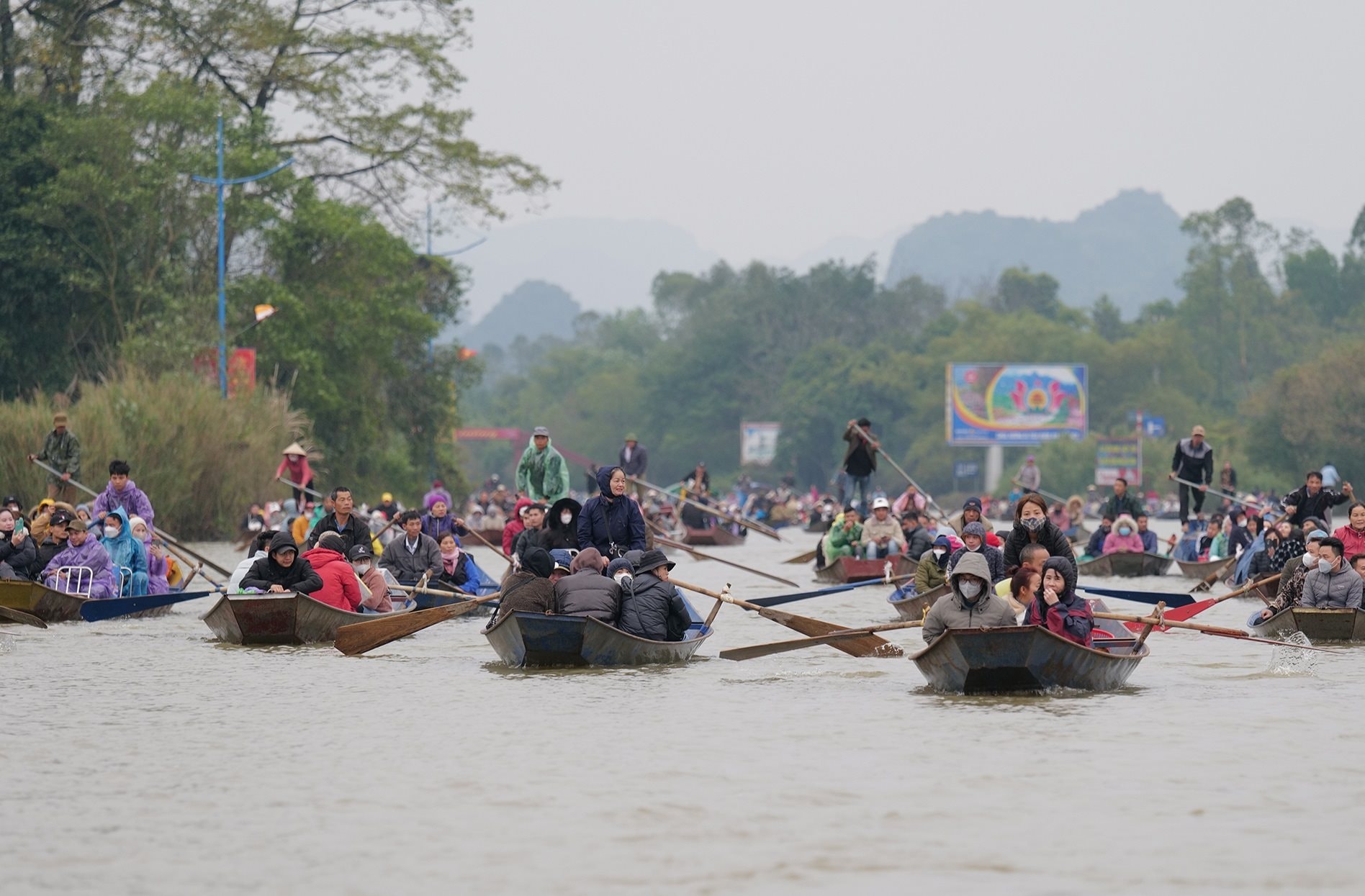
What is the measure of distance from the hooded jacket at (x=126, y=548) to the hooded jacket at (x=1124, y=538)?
46.7 feet

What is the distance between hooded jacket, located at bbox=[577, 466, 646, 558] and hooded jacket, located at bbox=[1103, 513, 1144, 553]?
12964 mm

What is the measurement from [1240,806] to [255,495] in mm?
31419

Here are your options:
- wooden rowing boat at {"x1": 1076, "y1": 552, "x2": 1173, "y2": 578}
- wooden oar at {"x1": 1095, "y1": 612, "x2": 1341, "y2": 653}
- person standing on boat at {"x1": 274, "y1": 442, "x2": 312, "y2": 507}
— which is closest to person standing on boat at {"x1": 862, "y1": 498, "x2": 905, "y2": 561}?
wooden rowing boat at {"x1": 1076, "y1": 552, "x2": 1173, "y2": 578}

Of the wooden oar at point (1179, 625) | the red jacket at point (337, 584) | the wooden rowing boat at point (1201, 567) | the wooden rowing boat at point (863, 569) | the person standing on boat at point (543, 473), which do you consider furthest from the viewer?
the wooden rowing boat at point (1201, 567)

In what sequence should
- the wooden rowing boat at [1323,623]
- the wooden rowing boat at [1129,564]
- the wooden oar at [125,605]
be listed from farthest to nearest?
the wooden rowing boat at [1129,564] < the wooden oar at [125,605] < the wooden rowing boat at [1323,623]

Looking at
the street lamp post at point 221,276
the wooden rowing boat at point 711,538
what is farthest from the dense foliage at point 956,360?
the street lamp post at point 221,276

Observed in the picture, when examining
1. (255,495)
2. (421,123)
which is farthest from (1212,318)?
(255,495)

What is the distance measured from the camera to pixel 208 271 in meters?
47.1

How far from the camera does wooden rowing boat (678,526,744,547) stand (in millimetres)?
43344

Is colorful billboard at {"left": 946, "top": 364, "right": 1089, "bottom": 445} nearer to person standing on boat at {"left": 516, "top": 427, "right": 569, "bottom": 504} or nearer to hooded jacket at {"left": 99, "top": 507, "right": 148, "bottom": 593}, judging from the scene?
person standing on boat at {"left": 516, "top": 427, "right": 569, "bottom": 504}

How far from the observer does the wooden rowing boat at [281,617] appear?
693 inches

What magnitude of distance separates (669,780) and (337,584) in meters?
8.34

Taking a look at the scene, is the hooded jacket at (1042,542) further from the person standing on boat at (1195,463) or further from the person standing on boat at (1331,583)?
the person standing on boat at (1195,463)

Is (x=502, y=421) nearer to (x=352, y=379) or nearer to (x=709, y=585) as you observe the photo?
(x=352, y=379)
